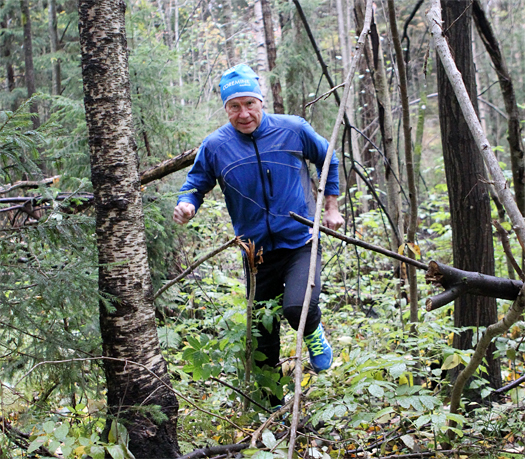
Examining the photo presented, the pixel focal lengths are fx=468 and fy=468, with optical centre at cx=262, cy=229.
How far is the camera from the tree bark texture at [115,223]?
8.14 feet

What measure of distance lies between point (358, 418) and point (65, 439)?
128cm

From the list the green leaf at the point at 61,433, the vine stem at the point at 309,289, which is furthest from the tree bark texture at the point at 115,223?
the vine stem at the point at 309,289

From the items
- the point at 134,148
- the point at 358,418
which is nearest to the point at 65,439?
the point at 358,418

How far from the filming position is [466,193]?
3.43 m

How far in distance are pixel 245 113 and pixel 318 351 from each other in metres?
1.71

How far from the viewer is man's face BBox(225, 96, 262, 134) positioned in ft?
10.7

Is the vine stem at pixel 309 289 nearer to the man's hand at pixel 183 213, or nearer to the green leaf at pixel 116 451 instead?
the green leaf at pixel 116 451

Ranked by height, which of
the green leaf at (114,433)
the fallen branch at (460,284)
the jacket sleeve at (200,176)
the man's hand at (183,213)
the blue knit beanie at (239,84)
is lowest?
the green leaf at (114,433)

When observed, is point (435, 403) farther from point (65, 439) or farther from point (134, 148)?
point (134, 148)

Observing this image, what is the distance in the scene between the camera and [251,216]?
3.33 m

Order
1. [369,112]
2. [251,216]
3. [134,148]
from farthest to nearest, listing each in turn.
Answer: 1. [369,112]
2. [251,216]
3. [134,148]

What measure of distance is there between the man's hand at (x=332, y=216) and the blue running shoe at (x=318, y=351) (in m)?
0.75

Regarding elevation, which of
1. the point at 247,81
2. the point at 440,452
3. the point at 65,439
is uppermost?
the point at 247,81

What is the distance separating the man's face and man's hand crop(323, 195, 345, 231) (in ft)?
2.51
